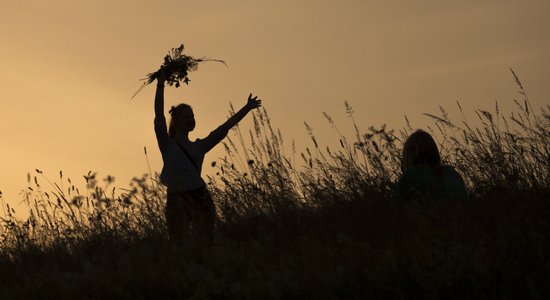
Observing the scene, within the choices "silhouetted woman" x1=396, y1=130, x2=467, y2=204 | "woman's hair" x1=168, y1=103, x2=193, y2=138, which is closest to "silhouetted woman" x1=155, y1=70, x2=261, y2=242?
"woman's hair" x1=168, y1=103, x2=193, y2=138

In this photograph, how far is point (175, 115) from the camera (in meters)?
8.02

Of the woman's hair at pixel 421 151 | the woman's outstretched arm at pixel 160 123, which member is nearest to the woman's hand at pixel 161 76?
the woman's outstretched arm at pixel 160 123

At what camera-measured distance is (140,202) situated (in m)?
8.74

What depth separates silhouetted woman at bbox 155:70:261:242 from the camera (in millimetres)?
7547

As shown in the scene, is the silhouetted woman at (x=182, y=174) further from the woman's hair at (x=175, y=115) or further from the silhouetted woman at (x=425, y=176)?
the silhouetted woman at (x=425, y=176)

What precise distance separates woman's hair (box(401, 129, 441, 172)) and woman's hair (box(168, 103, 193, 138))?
6.78 ft

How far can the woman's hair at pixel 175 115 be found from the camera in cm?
796

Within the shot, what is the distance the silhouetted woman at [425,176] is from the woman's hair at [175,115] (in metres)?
2.09

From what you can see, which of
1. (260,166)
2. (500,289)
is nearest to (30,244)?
(260,166)

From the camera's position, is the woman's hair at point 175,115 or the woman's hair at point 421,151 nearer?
the woman's hair at point 421,151

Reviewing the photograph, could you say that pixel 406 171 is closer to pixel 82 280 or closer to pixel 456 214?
pixel 456 214

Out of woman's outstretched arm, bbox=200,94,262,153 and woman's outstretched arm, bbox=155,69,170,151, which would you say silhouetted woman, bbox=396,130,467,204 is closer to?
woman's outstretched arm, bbox=200,94,262,153

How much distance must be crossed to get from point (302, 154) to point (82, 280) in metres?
3.38

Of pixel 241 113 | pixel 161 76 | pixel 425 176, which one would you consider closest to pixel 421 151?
pixel 425 176
